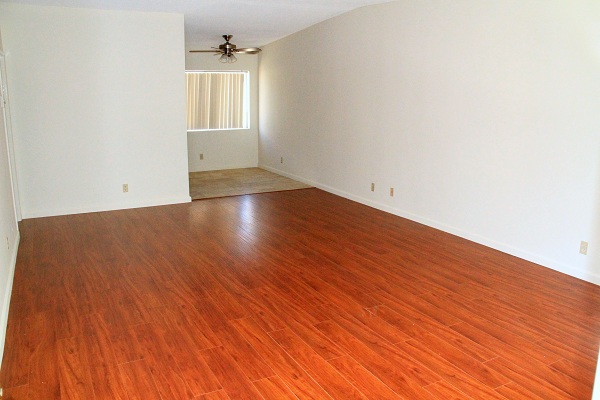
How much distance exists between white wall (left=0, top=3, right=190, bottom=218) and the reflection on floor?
0.82m

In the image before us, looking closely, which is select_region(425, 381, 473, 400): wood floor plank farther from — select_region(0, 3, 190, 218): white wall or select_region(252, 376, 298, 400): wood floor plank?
select_region(0, 3, 190, 218): white wall

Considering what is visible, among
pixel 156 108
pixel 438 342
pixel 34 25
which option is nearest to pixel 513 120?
pixel 438 342

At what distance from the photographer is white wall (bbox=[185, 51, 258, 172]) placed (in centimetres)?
905

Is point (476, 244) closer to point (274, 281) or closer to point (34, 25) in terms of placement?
point (274, 281)

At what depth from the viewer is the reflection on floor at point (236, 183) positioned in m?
7.09

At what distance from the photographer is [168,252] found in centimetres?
432

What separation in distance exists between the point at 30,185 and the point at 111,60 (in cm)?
177

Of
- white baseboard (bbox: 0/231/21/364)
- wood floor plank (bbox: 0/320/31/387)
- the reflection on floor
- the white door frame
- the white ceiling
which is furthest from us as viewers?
the reflection on floor

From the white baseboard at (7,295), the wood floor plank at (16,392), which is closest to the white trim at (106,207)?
the white baseboard at (7,295)

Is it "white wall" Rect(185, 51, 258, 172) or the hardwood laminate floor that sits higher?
"white wall" Rect(185, 51, 258, 172)

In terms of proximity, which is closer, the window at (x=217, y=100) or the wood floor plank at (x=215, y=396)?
the wood floor plank at (x=215, y=396)

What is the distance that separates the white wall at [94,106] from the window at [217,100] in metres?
3.01

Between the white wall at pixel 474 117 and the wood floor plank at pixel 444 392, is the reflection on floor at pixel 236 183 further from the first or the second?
the wood floor plank at pixel 444 392

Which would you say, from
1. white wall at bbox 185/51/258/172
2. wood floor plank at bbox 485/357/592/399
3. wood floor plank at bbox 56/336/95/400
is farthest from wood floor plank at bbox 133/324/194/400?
white wall at bbox 185/51/258/172
